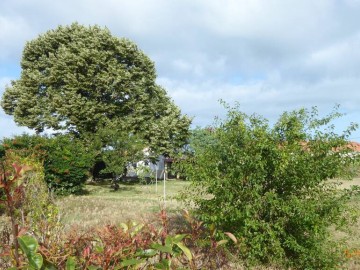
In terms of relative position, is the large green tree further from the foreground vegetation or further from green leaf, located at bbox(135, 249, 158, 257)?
green leaf, located at bbox(135, 249, 158, 257)

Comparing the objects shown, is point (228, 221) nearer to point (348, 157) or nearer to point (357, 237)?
point (348, 157)

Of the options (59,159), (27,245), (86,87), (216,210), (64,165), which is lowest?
(216,210)

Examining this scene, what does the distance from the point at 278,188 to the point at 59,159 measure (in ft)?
46.0

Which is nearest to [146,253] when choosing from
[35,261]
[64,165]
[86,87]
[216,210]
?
[35,261]

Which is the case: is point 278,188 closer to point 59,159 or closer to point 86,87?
point 59,159

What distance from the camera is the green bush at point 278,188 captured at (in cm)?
629

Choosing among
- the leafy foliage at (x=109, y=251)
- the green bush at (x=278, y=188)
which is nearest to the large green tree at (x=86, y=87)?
the green bush at (x=278, y=188)

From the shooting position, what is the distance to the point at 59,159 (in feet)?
61.3

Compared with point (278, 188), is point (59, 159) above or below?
above

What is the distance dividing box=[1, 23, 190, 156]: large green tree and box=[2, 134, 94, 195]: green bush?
30.0 ft

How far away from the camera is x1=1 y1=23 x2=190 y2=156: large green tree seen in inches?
1157

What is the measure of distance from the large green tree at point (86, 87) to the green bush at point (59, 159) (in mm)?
9133

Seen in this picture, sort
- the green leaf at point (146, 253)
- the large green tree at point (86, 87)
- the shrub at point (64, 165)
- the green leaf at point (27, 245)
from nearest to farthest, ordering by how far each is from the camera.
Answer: the green leaf at point (27, 245), the green leaf at point (146, 253), the shrub at point (64, 165), the large green tree at point (86, 87)

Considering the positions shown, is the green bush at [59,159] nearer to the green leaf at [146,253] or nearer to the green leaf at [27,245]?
the green leaf at [146,253]
